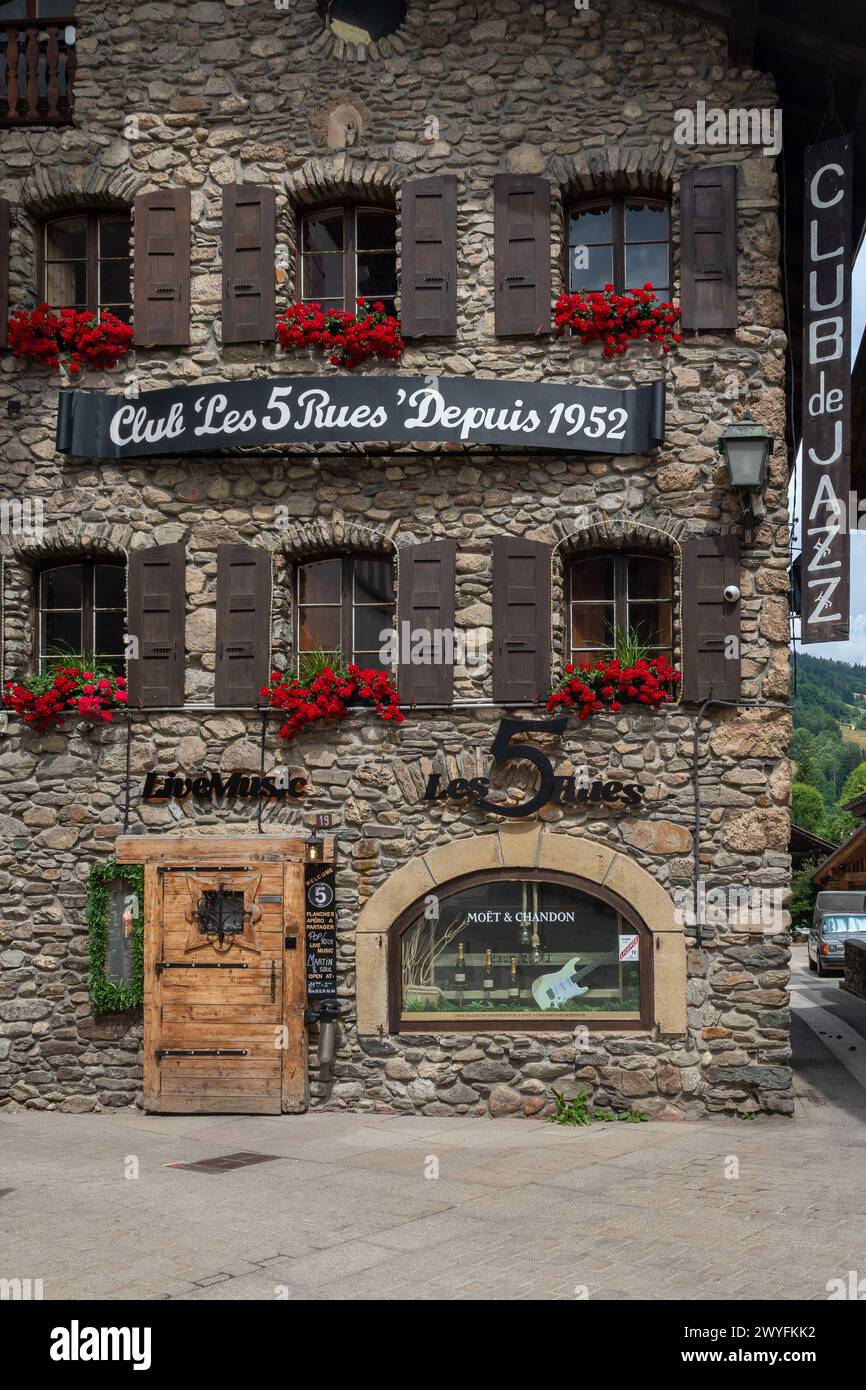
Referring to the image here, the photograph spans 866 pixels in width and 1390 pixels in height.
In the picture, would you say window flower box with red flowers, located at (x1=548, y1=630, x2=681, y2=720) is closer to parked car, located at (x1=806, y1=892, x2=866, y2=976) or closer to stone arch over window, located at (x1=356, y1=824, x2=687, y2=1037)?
stone arch over window, located at (x1=356, y1=824, x2=687, y2=1037)

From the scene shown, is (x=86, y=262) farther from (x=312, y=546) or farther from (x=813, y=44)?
(x=813, y=44)

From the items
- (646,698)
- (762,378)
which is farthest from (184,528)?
(762,378)

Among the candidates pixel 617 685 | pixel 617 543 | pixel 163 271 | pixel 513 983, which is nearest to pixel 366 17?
pixel 163 271

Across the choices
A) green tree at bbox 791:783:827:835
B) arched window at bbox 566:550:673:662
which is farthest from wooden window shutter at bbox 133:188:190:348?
green tree at bbox 791:783:827:835

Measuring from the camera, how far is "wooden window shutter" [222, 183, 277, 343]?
37.7ft

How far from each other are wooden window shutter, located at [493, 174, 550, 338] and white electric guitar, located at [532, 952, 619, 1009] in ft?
17.2

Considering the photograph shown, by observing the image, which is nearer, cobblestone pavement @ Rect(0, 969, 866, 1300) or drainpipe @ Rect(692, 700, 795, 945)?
cobblestone pavement @ Rect(0, 969, 866, 1300)

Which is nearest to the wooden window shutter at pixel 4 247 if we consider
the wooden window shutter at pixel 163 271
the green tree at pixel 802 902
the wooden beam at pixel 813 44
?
the wooden window shutter at pixel 163 271

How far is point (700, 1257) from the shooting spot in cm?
668

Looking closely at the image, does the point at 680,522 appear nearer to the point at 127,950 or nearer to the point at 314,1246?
the point at 127,950

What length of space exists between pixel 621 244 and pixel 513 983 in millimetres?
6372

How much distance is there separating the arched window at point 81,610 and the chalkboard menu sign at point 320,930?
265 cm

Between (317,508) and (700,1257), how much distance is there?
267 inches

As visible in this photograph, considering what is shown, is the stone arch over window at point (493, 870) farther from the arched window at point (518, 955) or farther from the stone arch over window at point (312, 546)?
the stone arch over window at point (312, 546)
